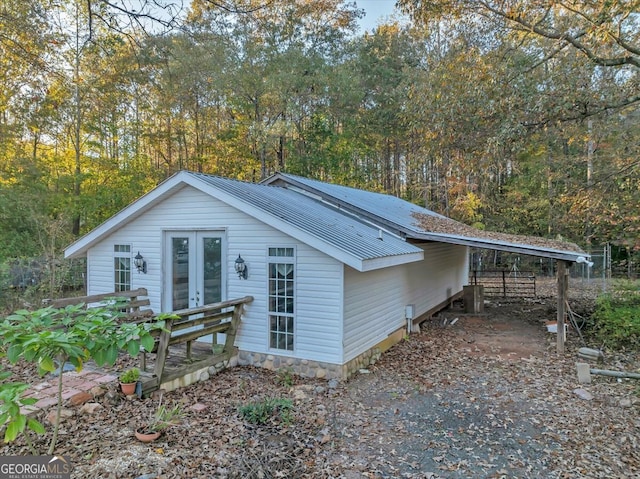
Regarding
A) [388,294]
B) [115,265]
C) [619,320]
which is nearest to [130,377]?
[115,265]

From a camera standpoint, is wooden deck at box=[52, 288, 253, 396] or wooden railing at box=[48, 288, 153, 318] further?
wooden railing at box=[48, 288, 153, 318]

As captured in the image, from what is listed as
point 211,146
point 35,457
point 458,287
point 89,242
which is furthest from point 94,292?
point 211,146

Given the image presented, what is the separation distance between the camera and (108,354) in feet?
10.0

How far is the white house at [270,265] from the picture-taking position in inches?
244

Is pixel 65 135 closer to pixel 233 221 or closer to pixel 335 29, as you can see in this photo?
pixel 233 221

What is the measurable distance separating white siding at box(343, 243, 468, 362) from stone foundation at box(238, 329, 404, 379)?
172 mm

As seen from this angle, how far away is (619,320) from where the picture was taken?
8484 millimetres

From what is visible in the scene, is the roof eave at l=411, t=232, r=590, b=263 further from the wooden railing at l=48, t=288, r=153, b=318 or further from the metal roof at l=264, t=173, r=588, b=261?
the wooden railing at l=48, t=288, r=153, b=318

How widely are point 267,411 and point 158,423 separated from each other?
50.6 inches

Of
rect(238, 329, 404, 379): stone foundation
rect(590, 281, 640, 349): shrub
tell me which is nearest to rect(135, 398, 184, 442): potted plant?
rect(238, 329, 404, 379): stone foundation

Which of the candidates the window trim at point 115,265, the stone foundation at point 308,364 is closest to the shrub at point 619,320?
the stone foundation at point 308,364

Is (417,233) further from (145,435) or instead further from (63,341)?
(63,341)

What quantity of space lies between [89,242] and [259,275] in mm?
4005

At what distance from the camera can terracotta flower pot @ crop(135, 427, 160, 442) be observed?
398 cm
